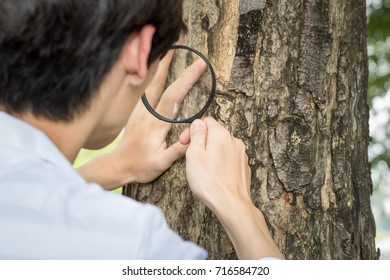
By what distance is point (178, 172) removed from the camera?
2.61 metres

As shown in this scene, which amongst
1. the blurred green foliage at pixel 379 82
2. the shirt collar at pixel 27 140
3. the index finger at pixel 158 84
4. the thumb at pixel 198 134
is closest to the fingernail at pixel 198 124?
the thumb at pixel 198 134

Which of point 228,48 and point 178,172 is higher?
point 228,48

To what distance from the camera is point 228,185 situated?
230cm

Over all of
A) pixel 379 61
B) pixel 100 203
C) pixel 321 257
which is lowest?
pixel 321 257

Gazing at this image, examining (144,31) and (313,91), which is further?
(313,91)

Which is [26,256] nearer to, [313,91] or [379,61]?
[313,91]

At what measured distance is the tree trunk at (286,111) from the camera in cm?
250

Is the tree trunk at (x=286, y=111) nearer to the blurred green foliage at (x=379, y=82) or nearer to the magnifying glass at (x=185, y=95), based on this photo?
the magnifying glass at (x=185, y=95)

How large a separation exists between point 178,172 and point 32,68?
0.99 metres

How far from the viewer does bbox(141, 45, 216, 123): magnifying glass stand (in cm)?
254

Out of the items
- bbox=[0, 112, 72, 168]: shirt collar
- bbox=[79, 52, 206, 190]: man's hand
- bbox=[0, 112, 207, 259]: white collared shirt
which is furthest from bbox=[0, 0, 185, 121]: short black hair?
bbox=[79, 52, 206, 190]: man's hand
